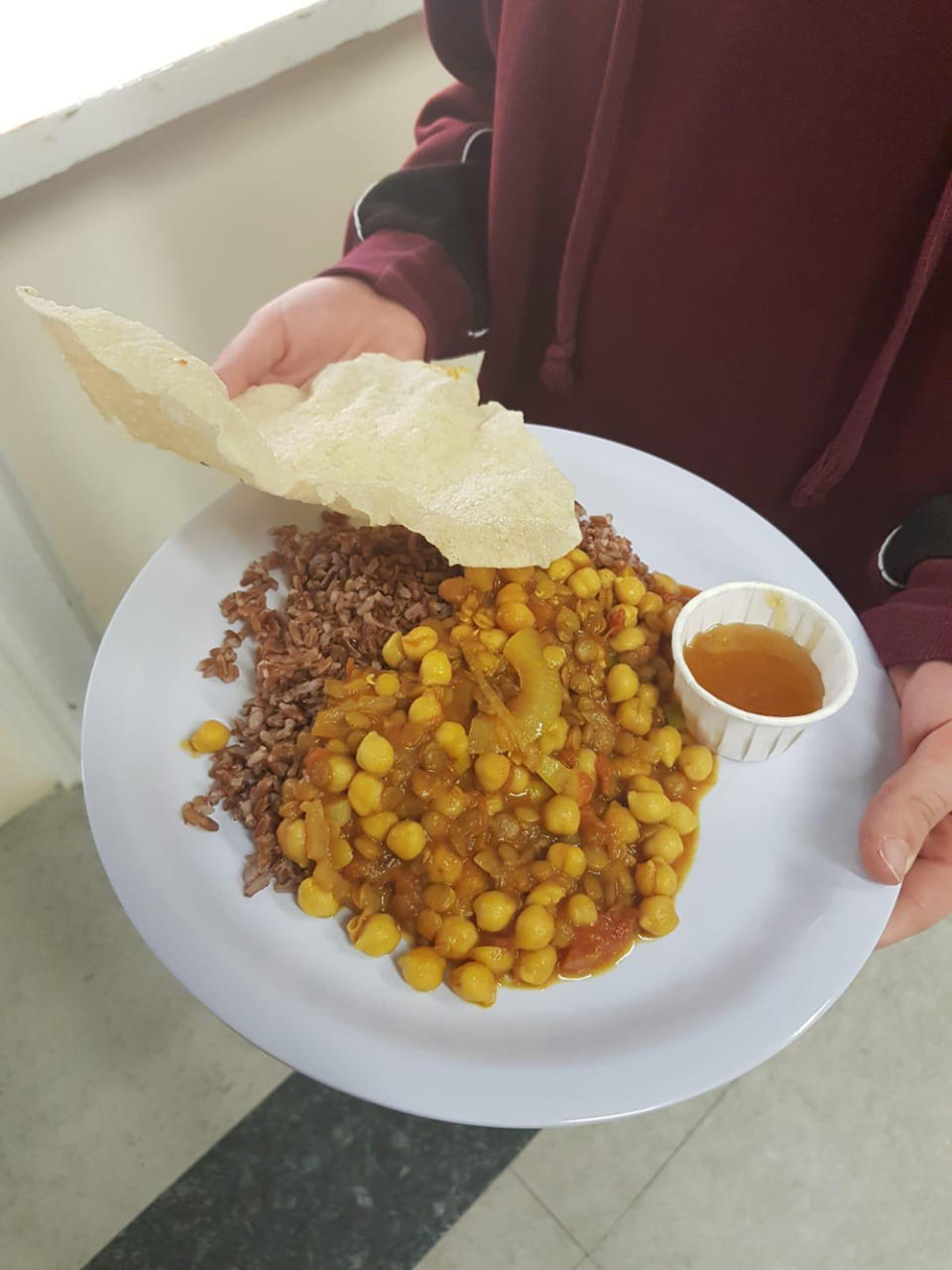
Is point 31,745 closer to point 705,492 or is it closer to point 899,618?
point 705,492

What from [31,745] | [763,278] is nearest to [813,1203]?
[763,278]

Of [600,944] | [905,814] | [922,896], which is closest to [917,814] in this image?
[905,814]

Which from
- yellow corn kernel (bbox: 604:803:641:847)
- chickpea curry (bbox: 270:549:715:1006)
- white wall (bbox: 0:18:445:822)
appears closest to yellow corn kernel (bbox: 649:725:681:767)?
chickpea curry (bbox: 270:549:715:1006)

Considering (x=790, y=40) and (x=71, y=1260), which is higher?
(x=790, y=40)

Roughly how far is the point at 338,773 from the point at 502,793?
0.22 meters

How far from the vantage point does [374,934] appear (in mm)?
1104

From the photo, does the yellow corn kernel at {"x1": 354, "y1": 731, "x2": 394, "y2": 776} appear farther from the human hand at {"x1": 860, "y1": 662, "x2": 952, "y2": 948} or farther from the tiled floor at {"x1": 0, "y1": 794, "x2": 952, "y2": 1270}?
the tiled floor at {"x1": 0, "y1": 794, "x2": 952, "y2": 1270}

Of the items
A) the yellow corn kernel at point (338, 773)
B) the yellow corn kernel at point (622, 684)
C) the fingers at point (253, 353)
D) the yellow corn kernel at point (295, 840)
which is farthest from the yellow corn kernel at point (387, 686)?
the fingers at point (253, 353)

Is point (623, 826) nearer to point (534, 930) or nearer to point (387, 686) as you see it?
point (534, 930)

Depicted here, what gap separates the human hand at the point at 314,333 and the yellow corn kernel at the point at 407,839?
29.6 inches

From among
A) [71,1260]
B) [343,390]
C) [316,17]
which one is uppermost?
[316,17]

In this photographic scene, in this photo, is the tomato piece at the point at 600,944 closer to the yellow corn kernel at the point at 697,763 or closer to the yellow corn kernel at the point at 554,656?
the yellow corn kernel at the point at 697,763

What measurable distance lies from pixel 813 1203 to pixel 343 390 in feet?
5.88

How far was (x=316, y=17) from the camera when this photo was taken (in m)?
1.71
